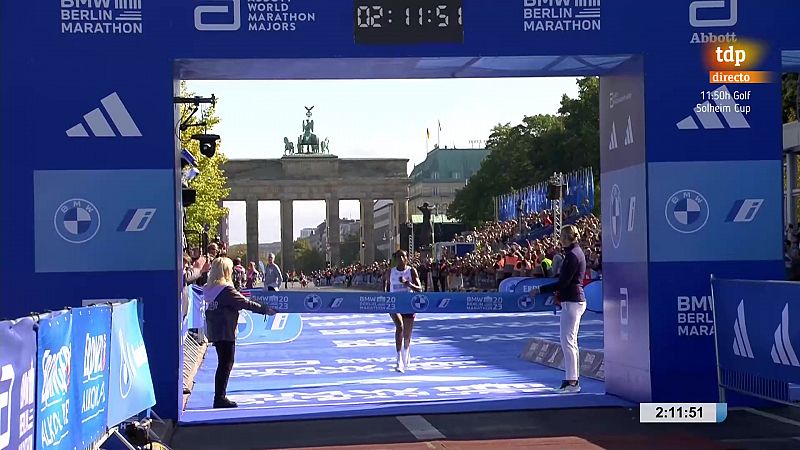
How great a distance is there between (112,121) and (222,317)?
255 cm

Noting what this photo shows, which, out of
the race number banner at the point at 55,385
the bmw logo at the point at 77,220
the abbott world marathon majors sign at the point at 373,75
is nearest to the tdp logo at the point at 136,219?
the abbott world marathon majors sign at the point at 373,75

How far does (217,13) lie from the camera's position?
11.7m

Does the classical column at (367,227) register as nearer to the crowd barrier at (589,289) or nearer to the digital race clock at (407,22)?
the crowd barrier at (589,289)

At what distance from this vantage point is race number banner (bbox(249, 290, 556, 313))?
1606cm

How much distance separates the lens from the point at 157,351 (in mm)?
11625

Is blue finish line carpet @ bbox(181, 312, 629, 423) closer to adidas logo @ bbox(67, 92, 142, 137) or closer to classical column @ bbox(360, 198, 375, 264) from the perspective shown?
adidas logo @ bbox(67, 92, 142, 137)

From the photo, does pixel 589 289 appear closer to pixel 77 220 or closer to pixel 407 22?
pixel 407 22

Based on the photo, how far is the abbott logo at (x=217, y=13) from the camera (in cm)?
1168

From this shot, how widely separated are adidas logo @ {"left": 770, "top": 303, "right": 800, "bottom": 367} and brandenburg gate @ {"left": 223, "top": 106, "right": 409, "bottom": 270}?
4157 inches

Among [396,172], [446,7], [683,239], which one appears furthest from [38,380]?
[396,172]

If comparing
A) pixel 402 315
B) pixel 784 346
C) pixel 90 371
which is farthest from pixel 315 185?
pixel 90 371

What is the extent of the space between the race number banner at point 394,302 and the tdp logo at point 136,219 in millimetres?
4471

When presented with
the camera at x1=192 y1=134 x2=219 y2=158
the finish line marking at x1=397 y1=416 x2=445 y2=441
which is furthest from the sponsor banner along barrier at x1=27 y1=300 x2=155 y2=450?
the camera at x1=192 y1=134 x2=219 y2=158

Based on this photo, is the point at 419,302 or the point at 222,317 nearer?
the point at 222,317
